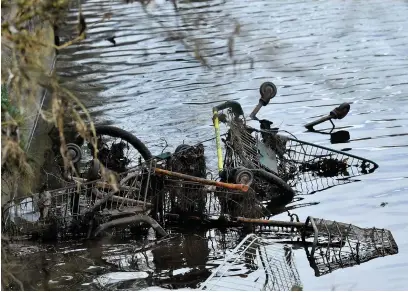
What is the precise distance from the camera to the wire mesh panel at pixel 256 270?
430 inches

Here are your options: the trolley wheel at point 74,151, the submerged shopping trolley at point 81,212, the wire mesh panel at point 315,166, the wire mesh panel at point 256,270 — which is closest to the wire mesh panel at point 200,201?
the submerged shopping trolley at point 81,212

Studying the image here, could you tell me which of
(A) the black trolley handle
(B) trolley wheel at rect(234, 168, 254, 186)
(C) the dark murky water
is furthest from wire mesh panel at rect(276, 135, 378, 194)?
(B) trolley wheel at rect(234, 168, 254, 186)

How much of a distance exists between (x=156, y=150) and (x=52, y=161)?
2734 mm

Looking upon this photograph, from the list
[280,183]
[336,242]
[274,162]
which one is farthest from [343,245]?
[274,162]

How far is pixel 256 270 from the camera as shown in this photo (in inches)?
453

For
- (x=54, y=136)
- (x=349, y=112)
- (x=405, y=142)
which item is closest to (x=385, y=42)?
(x=349, y=112)

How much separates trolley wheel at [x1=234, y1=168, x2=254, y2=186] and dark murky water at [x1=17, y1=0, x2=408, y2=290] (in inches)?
44.1

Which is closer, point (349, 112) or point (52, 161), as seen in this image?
point (52, 161)

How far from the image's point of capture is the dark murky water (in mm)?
13602

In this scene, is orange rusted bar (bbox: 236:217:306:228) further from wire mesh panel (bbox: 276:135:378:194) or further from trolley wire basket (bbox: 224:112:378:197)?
wire mesh panel (bbox: 276:135:378:194)

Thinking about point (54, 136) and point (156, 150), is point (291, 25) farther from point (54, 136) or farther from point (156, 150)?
point (54, 136)

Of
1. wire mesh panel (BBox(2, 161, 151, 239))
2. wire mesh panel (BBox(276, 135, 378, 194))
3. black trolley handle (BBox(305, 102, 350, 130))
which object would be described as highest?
black trolley handle (BBox(305, 102, 350, 130))

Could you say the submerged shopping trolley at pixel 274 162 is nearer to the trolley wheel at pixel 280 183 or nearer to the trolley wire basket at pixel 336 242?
the trolley wheel at pixel 280 183

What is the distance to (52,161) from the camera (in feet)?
51.3
